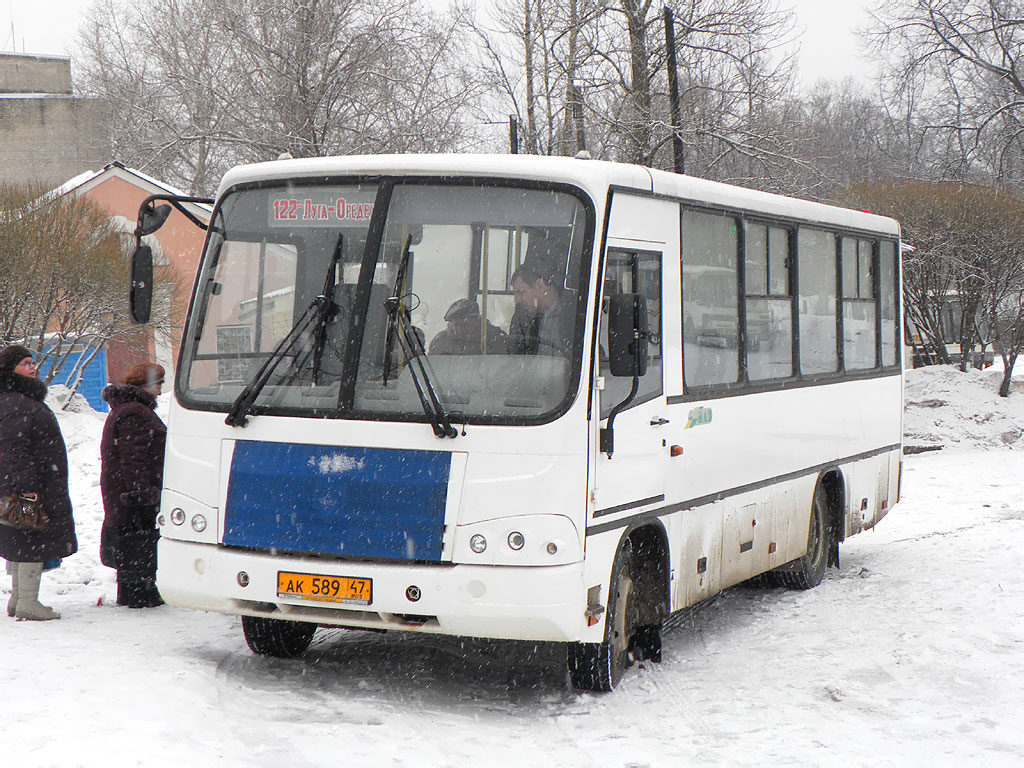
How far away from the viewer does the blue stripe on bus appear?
21.9 ft

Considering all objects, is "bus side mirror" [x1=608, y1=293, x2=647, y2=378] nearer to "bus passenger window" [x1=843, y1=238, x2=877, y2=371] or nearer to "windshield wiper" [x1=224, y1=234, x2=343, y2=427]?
"windshield wiper" [x1=224, y1=234, x2=343, y2=427]

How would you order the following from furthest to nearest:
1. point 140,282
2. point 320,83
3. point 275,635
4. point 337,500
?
point 320,83, point 275,635, point 140,282, point 337,500

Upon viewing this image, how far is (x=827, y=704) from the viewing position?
716cm

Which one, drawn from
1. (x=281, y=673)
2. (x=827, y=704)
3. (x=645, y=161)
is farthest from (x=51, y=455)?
(x=645, y=161)

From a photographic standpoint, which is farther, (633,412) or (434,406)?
(633,412)

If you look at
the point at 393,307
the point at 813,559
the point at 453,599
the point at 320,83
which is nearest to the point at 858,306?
the point at 813,559

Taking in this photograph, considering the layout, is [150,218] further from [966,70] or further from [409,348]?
[966,70]

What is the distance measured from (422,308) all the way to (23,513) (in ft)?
10.7

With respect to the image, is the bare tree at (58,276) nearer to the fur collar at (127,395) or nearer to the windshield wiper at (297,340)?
the fur collar at (127,395)

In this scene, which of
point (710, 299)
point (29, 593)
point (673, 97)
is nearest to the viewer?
point (29, 593)

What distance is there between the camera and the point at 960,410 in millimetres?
26891

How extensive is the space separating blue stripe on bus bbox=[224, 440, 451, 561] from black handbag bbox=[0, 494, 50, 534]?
2096 mm

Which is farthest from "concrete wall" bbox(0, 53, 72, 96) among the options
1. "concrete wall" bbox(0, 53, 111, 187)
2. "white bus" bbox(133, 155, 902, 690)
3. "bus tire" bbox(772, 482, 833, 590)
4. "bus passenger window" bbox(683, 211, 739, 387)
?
"white bus" bbox(133, 155, 902, 690)

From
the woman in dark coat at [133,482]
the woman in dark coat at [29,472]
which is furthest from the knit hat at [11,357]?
the woman in dark coat at [133,482]
